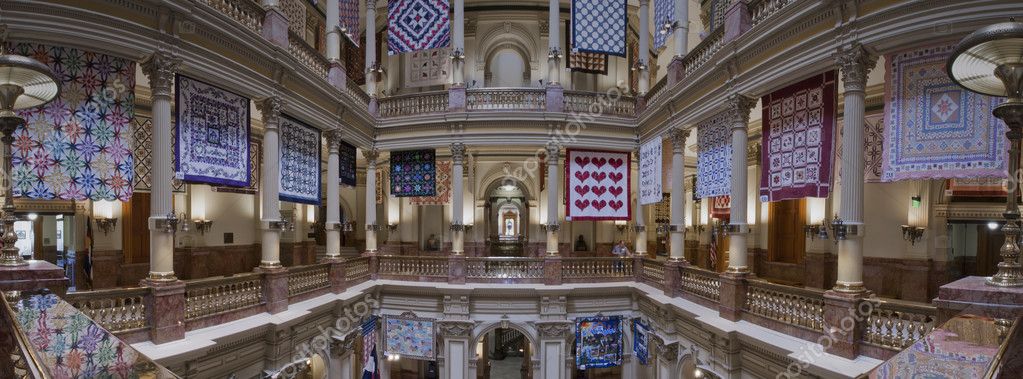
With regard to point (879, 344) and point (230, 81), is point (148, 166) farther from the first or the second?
point (879, 344)

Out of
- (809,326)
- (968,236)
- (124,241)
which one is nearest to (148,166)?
(124,241)

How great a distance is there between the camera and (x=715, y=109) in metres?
10.6

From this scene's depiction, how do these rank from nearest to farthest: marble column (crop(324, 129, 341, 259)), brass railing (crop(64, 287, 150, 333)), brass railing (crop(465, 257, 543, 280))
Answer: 1. brass railing (crop(64, 287, 150, 333))
2. marble column (crop(324, 129, 341, 259))
3. brass railing (crop(465, 257, 543, 280))

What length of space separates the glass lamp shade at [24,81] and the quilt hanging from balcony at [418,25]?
33.4 feet

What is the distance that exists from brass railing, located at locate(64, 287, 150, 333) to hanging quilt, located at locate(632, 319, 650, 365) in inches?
443

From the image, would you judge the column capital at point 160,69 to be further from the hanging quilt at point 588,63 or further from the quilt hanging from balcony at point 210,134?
the hanging quilt at point 588,63

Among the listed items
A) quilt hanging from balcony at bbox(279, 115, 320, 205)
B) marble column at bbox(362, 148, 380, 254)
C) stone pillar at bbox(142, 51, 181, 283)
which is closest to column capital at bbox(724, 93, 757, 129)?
quilt hanging from balcony at bbox(279, 115, 320, 205)

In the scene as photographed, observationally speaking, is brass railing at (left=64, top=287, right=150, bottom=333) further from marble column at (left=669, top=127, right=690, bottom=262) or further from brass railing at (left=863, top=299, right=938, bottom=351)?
marble column at (left=669, top=127, right=690, bottom=262)

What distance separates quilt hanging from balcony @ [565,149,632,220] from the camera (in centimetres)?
1474

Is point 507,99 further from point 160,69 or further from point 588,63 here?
point 160,69

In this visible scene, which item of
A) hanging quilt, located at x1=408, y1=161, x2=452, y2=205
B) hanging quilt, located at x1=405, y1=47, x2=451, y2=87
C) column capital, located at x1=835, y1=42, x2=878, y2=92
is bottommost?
hanging quilt, located at x1=408, y1=161, x2=452, y2=205

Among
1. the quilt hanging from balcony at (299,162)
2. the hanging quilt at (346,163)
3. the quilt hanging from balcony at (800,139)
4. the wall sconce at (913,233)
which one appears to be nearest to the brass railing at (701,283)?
the quilt hanging from balcony at (800,139)

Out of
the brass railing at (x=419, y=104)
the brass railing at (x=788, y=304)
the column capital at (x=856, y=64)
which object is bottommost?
the brass railing at (x=788, y=304)

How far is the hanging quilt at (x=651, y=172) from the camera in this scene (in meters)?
13.5
